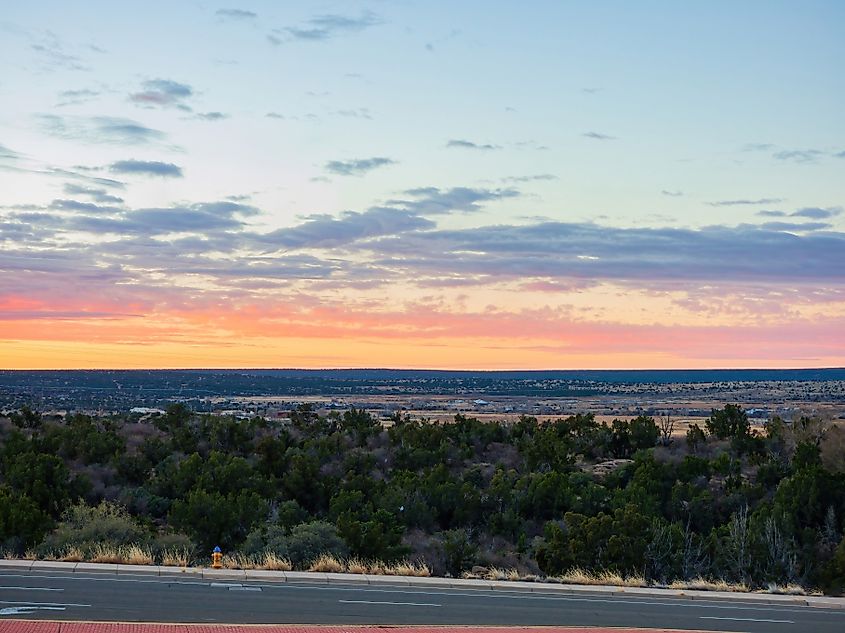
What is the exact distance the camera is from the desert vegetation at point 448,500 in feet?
84.6

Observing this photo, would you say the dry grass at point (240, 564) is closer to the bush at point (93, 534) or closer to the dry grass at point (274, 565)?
the dry grass at point (274, 565)

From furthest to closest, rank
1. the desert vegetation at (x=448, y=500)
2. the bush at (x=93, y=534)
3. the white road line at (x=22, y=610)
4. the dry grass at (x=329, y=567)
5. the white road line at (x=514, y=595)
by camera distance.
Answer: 1. the desert vegetation at (x=448, y=500)
2. the bush at (x=93, y=534)
3. the dry grass at (x=329, y=567)
4. the white road line at (x=514, y=595)
5. the white road line at (x=22, y=610)

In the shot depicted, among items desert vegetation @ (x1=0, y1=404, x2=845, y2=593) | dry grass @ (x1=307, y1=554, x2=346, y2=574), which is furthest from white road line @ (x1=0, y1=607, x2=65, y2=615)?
dry grass @ (x1=307, y1=554, x2=346, y2=574)

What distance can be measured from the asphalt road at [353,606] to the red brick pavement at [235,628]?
21.7 inches

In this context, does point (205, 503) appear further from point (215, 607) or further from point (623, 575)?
point (215, 607)

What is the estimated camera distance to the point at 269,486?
39.0 meters

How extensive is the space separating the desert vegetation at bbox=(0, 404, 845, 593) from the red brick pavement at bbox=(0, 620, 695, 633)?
6092mm

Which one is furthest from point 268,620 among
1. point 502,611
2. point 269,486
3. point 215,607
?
point 269,486

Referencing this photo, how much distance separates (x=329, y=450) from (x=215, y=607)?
34.8 meters

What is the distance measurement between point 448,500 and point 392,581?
19980 millimetres

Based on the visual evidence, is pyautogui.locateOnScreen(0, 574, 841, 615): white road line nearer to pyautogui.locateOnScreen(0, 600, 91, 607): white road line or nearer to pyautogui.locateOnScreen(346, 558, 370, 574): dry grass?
pyautogui.locateOnScreen(346, 558, 370, 574): dry grass

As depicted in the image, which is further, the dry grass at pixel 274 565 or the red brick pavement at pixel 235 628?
the dry grass at pixel 274 565

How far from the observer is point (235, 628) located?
546 inches

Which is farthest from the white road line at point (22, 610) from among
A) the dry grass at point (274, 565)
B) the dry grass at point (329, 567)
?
the dry grass at point (329, 567)
